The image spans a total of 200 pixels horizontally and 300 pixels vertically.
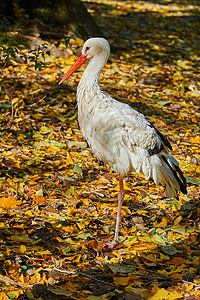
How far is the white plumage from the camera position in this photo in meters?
4.41

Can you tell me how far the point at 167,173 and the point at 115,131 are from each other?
0.81 meters

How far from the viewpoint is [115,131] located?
439 cm

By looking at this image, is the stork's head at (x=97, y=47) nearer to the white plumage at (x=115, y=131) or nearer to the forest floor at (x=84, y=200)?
the white plumage at (x=115, y=131)

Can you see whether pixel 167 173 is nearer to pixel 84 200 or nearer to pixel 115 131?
pixel 115 131

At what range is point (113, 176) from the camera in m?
5.71

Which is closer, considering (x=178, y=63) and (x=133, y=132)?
(x=133, y=132)

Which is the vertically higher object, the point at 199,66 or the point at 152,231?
the point at 199,66

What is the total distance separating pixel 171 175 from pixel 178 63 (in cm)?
558

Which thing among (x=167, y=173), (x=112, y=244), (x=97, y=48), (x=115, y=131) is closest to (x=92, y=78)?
(x=97, y=48)

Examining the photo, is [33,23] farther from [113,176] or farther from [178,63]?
[113,176]

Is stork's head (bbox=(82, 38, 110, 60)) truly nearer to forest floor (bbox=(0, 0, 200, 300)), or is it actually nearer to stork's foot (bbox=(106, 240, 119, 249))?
forest floor (bbox=(0, 0, 200, 300))

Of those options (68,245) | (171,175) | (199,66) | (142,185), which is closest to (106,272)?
(68,245)

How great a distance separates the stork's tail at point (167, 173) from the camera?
4668 millimetres

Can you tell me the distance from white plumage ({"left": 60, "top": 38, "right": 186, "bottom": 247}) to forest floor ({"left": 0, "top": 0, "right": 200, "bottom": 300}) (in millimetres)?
426
